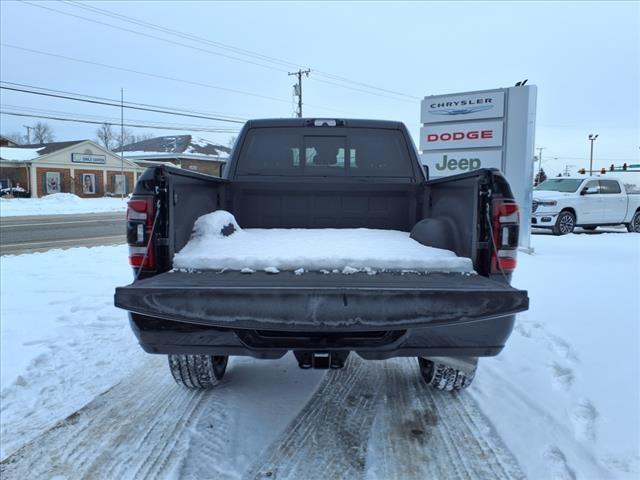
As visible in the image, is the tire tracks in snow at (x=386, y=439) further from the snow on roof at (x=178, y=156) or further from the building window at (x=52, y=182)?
the snow on roof at (x=178, y=156)

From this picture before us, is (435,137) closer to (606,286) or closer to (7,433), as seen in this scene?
(606,286)

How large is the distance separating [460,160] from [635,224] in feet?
28.7

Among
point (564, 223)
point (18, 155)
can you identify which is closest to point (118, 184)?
point (18, 155)

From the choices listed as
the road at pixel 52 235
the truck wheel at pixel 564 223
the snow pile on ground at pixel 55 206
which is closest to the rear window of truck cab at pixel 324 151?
the road at pixel 52 235

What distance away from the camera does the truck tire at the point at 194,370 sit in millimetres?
3619

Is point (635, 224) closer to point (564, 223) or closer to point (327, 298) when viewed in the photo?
point (564, 223)

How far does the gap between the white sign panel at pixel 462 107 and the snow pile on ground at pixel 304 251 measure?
8.83 metres

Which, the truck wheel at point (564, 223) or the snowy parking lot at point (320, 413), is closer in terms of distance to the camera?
the snowy parking lot at point (320, 413)

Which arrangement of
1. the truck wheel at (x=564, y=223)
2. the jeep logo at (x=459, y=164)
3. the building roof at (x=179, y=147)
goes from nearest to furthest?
the jeep logo at (x=459, y=164) < the truck wheel at (x=564, y=223) < the building roof at (x=179, y=147)

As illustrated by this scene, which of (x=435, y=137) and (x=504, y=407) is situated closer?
(x=504, y=407)

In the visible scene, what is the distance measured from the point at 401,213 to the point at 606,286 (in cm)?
443

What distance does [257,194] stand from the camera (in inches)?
169

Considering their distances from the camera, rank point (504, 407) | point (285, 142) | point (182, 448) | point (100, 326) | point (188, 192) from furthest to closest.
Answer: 1. point (100, 326)
2. point (285, 142)
3. point (504, 407)
4. point (188, 192)
5. point (182, 448)

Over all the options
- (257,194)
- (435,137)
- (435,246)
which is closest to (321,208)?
(257,194)
